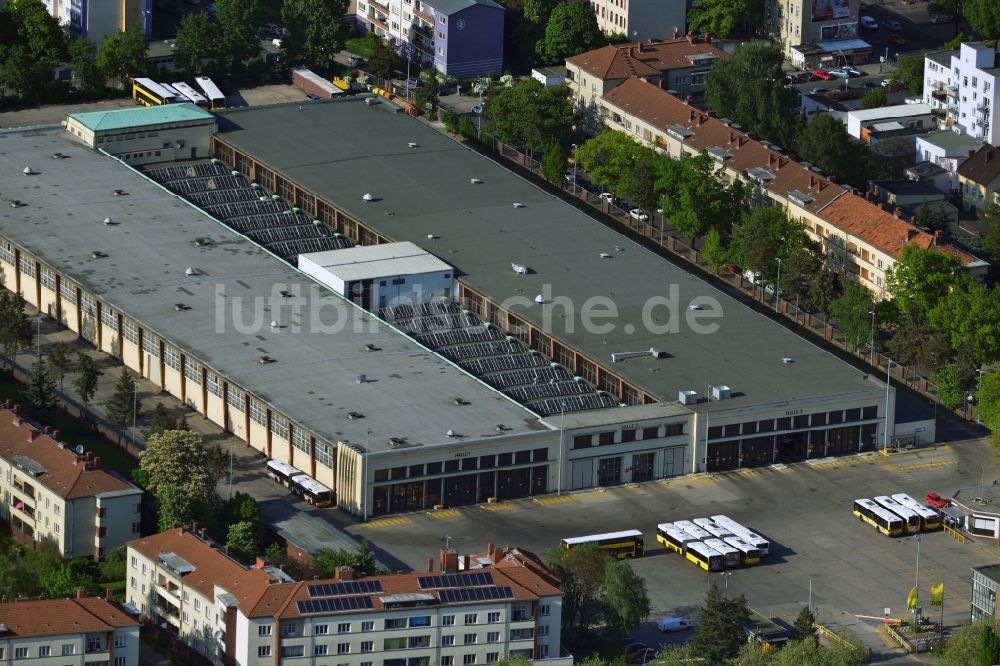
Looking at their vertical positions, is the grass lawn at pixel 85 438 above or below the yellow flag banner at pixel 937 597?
above

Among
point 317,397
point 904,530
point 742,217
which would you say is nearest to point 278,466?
point 317,397

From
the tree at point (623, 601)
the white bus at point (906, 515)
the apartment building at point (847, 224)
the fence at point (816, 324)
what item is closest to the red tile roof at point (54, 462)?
the tree at point (623, 601)

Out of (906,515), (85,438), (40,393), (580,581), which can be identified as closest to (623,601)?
(580,581)

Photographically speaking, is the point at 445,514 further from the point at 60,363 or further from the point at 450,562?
the point at 60,363

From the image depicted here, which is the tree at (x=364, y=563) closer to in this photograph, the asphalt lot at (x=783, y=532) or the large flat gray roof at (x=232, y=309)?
the asphalt lot at (x=783, y=532)

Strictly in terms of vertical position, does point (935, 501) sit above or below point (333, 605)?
below

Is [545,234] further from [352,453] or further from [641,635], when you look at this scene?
[641,635]
